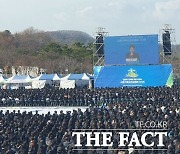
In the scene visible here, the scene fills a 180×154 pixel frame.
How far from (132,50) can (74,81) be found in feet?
22.5

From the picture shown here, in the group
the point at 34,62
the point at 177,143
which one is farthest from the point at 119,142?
the point at 34,62

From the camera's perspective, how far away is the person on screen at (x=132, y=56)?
108 ft

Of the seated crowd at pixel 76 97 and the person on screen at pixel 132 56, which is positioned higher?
the person on screen at pixel 132 56

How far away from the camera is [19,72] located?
5362 centimetres

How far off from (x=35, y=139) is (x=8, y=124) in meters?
2.82

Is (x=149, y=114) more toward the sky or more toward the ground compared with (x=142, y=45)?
more toward the ground

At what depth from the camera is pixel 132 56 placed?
33156mm

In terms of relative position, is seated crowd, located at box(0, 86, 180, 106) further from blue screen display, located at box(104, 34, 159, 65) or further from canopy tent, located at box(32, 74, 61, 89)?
canopy tent, located at box(32, 74, 61, 89)

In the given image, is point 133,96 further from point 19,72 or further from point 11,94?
point 19,72

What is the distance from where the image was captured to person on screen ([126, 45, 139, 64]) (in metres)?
33.0

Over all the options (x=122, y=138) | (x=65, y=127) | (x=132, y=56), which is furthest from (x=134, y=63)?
(x=122, y=138)

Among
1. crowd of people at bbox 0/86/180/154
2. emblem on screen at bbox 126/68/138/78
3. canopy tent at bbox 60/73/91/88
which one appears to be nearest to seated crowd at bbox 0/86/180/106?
crowd of people at bbox 0/86/180/154

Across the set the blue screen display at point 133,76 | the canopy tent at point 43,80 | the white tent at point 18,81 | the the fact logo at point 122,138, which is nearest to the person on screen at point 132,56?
the blue screen display at point 133,76

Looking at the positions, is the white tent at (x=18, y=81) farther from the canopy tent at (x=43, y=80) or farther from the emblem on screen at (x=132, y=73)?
the emblem on screen at (x=132, y=73)
